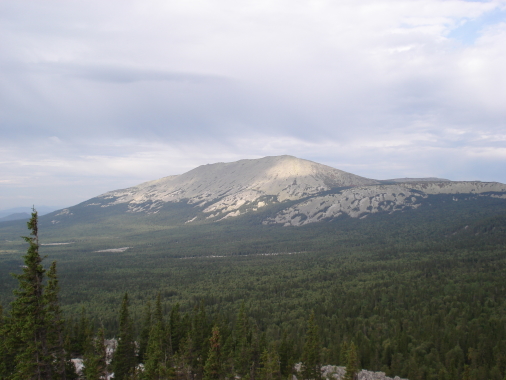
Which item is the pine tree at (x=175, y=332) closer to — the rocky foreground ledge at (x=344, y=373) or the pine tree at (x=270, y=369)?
the rocky foreground ledge at (x=344, y=373)

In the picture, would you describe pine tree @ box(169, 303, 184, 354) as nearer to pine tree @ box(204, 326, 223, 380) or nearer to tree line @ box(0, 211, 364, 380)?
tree line @ box(0, 211, 364, 380)

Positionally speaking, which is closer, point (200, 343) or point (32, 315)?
point (32, 315)

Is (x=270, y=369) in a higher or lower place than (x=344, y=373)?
higher

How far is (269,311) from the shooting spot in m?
87.9

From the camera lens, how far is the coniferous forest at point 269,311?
36500 millimetres

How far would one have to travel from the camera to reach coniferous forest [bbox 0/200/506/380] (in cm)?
3650

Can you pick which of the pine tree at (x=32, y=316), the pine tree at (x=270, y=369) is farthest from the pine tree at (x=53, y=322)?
the pine tree at (x=270, y=369)

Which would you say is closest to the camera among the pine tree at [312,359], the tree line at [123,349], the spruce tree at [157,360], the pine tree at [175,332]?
the tree line at [123,349]

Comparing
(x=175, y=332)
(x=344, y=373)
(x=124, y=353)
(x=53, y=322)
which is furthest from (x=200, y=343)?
(x=53, y=322)

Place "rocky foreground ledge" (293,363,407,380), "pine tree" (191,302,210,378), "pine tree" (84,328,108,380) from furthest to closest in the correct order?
"rocky foreground ledge" (293,363,407,380) < "pine tree" (191,302,210,378) < "pine tree" (84,328,108,380)

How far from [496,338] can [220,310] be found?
58369 mm

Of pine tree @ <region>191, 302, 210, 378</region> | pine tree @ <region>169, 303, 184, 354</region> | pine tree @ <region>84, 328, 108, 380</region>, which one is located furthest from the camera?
pine tree @ <region>169, 303, 184, 354</region>

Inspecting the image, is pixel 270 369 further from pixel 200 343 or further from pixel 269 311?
pixel 269 311

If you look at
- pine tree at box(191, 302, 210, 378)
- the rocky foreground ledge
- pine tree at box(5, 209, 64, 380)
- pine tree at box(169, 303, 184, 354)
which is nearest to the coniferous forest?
pine tree at box(5, 209, 64, 380)
